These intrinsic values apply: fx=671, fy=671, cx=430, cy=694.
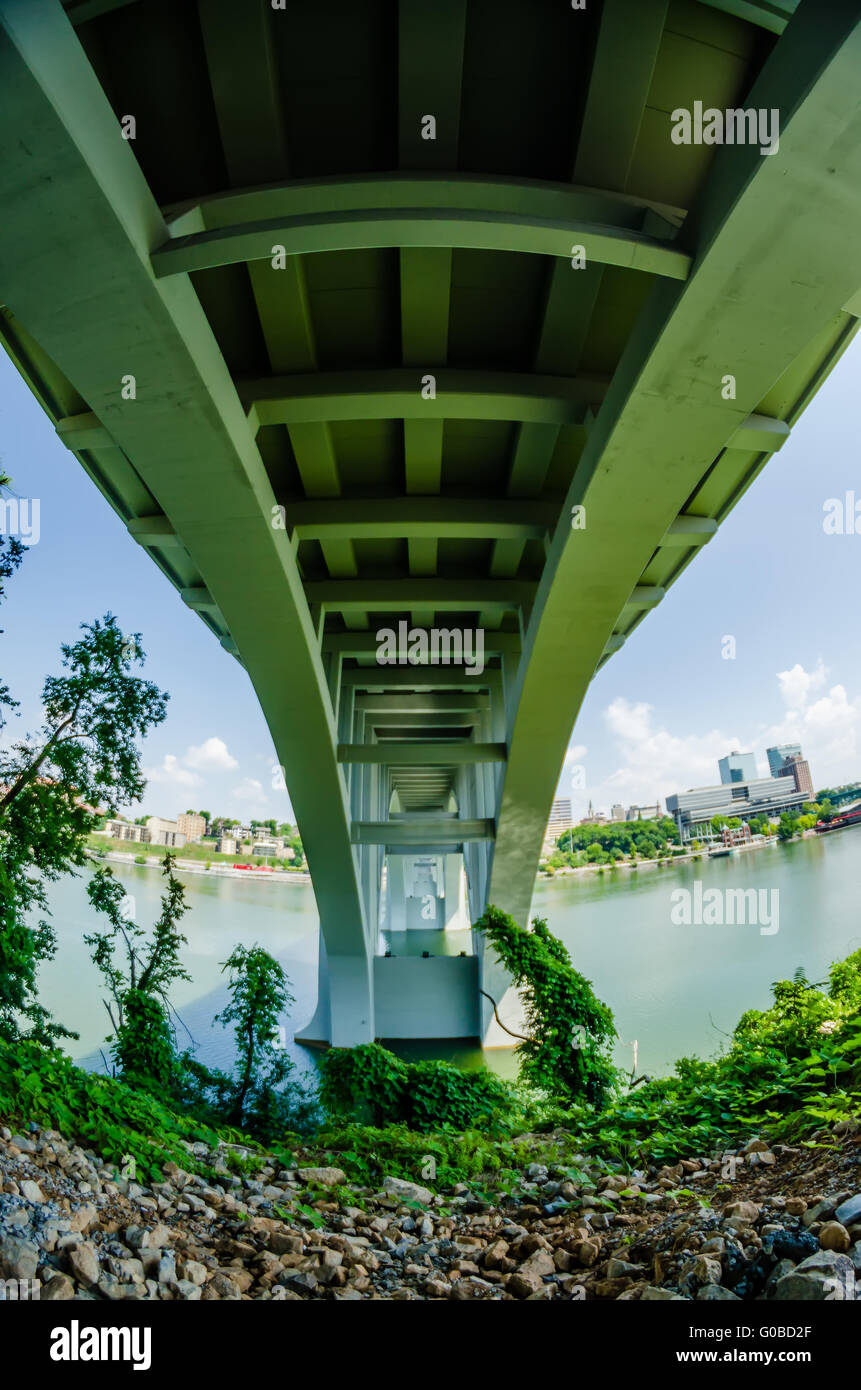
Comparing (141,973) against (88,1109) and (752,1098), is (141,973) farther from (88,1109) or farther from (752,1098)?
(752,1098)

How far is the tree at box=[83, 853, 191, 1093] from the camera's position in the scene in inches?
316

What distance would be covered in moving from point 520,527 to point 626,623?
3.99m

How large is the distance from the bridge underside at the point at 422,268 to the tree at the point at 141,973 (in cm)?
457

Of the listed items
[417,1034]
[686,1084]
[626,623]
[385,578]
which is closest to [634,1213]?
[686,1084]

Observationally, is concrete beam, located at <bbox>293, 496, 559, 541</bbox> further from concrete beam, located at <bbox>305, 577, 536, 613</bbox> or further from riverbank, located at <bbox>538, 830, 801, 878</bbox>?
riverbank, located at <bbox>538, 830, 801, 878</bbox>

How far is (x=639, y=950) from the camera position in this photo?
24531 millimetres

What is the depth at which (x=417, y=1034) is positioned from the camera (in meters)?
17.0

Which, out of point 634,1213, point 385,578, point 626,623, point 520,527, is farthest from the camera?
point 626,623

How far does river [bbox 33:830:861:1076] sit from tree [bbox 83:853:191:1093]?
0.92m

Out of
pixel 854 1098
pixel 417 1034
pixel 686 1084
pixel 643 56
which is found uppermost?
pixel 643 56

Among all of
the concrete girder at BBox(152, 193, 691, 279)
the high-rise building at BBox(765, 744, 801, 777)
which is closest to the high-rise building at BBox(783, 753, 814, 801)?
the high-rise building at BBox(765, 744, 801, 777)

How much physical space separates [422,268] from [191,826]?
37.8 m

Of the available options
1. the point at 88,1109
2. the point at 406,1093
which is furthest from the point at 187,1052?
the point at 88,1109

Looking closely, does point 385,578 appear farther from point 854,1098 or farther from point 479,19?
point 854,1098
